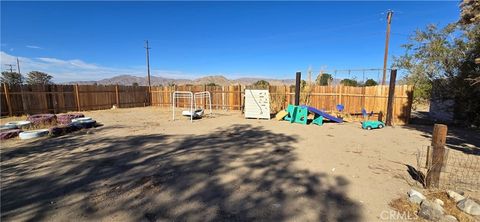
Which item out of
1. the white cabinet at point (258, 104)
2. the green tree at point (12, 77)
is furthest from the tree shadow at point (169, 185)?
the green tree at point (12, 77)

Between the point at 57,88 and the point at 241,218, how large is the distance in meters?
17.2

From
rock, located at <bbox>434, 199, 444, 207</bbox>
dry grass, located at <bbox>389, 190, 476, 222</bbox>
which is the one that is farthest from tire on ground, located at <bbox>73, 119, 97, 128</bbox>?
rock, located at <bbox>434, 199, 444, 207</bbox>

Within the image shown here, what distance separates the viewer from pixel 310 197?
347 cm

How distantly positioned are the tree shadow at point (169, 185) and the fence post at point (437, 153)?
1214 millimetres

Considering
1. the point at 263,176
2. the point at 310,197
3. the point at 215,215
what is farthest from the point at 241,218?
the point at 263,176

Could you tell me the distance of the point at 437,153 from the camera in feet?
11.7

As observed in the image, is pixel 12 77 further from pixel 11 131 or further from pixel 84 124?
pixel 11 131

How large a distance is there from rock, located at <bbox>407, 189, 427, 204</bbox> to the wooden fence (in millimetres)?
→ 9025

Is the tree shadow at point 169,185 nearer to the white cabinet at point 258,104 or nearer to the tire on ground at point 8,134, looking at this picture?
the tire on ground at point 8,134

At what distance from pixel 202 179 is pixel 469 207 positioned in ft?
12.1

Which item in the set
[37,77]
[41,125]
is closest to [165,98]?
[41,125]

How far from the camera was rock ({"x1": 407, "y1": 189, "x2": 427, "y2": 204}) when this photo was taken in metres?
3.26

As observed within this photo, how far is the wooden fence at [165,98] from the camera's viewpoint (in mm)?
11461

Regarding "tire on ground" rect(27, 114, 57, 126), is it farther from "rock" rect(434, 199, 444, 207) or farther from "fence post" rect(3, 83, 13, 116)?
"rock" rect(434, 199, 444, 207)
